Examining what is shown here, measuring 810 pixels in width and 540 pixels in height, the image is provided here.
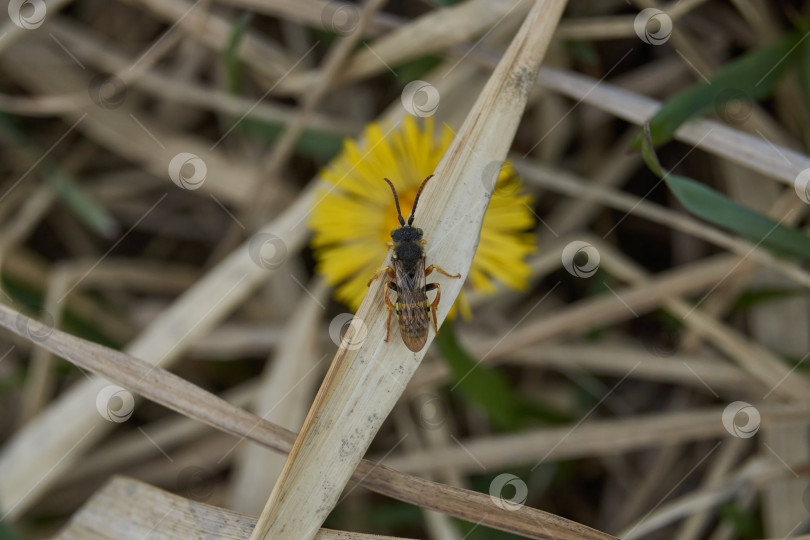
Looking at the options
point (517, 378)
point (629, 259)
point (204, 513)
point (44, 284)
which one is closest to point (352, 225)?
point (204, 513)

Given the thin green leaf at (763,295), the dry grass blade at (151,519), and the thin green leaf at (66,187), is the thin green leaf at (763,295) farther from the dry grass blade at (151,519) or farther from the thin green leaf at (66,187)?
the thin green leaf at (66,187)

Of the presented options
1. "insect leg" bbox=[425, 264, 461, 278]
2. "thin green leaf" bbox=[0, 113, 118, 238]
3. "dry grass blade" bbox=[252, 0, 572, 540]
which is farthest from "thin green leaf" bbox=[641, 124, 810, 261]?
"thin green leaf" bbox=[0, 113, 118, 238]

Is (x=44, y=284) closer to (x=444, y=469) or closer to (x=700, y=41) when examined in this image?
(x=444, y=469)

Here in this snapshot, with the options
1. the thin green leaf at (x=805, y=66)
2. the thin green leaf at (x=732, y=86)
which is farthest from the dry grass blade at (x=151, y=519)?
the thin green leaf at (x=805, y=66)

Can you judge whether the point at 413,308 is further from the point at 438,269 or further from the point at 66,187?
the point at 66,187

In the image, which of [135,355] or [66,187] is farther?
[66,187]

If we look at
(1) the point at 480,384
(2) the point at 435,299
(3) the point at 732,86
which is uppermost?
(3) the point at 732,86

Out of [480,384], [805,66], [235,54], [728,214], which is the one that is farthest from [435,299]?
[805,66]
